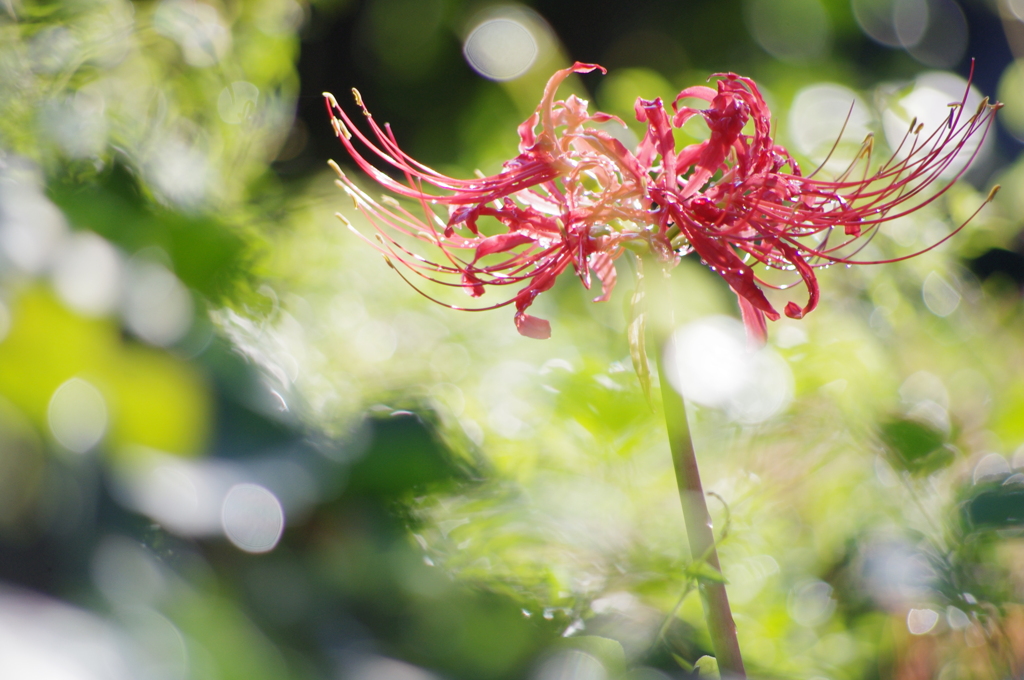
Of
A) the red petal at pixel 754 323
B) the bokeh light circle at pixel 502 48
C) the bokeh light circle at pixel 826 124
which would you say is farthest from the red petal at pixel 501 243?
the bokeh light circle at pixel 502 48

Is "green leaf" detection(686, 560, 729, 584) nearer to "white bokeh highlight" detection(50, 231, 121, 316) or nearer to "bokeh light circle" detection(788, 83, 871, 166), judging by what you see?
"white bokeh highlight" detection(50, 231, 121, 316)

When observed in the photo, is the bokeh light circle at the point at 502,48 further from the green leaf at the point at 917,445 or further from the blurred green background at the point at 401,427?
the green leaf at the point at 917,445

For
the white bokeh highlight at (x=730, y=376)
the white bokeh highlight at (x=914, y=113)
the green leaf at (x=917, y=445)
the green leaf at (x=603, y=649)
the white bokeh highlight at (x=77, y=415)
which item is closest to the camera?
the white bokeh highlight at (x=77, y=415)

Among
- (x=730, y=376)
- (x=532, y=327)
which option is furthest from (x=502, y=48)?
(x=532, y=327)

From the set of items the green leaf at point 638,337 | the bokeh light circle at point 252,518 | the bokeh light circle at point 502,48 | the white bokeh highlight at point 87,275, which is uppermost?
the bokeh light circle at point 502,48

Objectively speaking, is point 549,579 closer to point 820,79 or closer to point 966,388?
point 966,388

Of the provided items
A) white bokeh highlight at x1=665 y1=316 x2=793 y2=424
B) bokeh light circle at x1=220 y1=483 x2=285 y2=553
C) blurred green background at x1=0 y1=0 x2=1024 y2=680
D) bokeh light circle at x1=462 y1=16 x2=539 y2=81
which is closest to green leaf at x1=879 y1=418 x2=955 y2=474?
blurred green background at x1=0 y1=0 x2=1024 y2=680

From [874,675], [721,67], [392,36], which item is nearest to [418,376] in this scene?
[874,675]

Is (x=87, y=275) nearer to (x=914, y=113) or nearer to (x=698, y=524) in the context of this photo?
(x=698, y=524)
